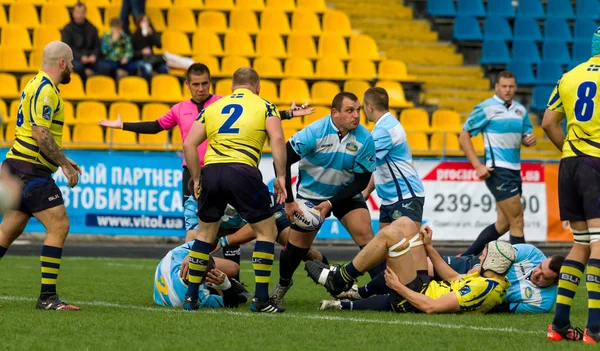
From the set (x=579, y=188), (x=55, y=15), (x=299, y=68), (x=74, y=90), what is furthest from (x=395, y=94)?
(x=579, y=188)

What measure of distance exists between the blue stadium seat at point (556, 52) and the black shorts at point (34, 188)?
16675 mm

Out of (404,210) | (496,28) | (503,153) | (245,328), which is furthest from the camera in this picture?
(496,28)

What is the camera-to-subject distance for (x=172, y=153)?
664 inches

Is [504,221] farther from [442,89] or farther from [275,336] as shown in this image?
[442,89]

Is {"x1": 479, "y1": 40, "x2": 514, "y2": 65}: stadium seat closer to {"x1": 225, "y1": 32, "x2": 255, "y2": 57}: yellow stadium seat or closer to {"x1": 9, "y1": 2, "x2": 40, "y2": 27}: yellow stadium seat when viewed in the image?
{"x1": 225, "y1": 32, "x2": 255, "y2": 57}: yellow stadium seat

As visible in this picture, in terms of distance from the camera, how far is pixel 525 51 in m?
23.3

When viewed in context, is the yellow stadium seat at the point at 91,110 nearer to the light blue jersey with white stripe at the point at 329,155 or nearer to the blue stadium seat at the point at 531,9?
the light blue jersey with white stripe at the point at 329,155

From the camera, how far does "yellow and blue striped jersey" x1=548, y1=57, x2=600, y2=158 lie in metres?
7.32

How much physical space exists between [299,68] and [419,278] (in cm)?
1201

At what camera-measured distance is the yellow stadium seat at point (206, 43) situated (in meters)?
20.6

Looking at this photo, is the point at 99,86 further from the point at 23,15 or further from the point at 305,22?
the point at 305,22

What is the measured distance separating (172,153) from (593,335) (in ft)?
34.5

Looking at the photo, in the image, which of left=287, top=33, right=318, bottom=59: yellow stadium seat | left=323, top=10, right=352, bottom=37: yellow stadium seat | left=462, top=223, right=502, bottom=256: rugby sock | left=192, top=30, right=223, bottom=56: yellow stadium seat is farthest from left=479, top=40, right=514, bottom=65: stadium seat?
left=462, top=223, right=502, bottom=256: rugby sock

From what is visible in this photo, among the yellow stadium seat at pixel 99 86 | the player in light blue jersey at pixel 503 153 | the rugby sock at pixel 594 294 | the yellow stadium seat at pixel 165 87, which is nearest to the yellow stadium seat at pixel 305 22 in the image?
the yellow stadium seat at pixel 165 87
